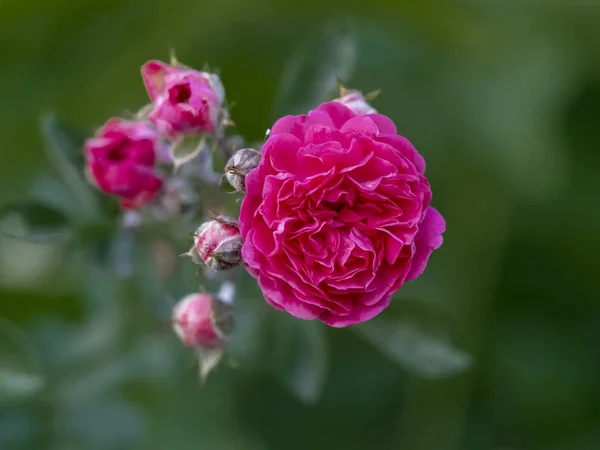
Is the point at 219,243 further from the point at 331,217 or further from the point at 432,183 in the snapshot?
the point at 432,183

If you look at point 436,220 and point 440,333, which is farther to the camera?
point 440,333

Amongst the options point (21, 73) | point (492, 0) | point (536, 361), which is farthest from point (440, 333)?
point (21, 73)

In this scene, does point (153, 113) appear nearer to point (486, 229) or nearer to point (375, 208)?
point (375, 208)

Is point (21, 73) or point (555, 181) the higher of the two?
point (555, 181)

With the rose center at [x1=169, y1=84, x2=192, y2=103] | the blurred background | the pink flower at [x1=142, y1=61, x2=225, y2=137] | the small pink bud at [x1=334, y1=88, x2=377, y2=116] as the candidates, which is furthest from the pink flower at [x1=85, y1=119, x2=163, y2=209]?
the blurred background

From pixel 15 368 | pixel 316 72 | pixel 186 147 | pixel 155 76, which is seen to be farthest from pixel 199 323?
pixel 316 72

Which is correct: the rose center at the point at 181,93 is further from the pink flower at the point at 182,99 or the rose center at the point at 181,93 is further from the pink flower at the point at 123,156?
the pink flower at the point at 123,156

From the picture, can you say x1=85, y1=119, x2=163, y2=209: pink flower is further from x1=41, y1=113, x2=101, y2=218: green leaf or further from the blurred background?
the blurred background
